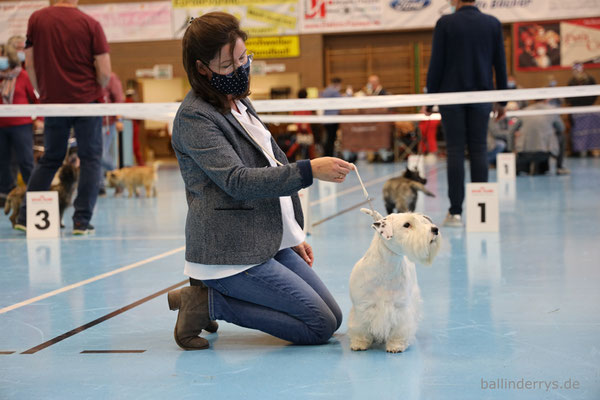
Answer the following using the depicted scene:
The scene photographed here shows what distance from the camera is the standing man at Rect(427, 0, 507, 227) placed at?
15.4 feet

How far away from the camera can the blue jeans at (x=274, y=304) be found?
7.18 ft

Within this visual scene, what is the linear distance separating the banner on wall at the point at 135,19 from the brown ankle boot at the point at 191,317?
1499cm

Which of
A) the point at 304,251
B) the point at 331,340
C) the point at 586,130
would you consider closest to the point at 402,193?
the point at 304,251

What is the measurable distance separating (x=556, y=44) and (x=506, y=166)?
24.2ft

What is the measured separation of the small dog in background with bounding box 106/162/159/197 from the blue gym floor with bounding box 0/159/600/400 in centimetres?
360

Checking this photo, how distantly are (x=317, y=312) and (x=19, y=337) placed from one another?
1014mm

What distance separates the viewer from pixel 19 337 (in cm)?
236

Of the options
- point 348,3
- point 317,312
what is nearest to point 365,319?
point 317,312

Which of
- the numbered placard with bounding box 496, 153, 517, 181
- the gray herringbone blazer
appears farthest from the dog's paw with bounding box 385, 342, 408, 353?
the numbered placard with bounding box 496, 153, 517, 181

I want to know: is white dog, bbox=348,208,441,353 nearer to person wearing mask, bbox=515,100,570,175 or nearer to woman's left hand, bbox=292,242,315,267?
woman's left hand, bbox=292,242,315,267

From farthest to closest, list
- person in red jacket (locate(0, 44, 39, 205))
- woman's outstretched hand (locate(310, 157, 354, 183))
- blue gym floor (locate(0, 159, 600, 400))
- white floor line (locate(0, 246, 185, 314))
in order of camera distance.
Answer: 1. person in red jacket (locate(0, 44, 39, 205))
2. white floor line (locate(0, 246, 185, 314))
3. woman's outstretched hand (locate(310, 157, 354, 183))
4. blue gym floor (locate(0, 159, 600, 400))

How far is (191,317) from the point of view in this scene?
2.21m

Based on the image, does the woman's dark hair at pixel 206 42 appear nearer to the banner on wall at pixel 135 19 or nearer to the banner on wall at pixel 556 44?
the banner on wall at pixel 556 44

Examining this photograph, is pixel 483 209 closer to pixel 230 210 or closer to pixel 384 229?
pixel 384 229
